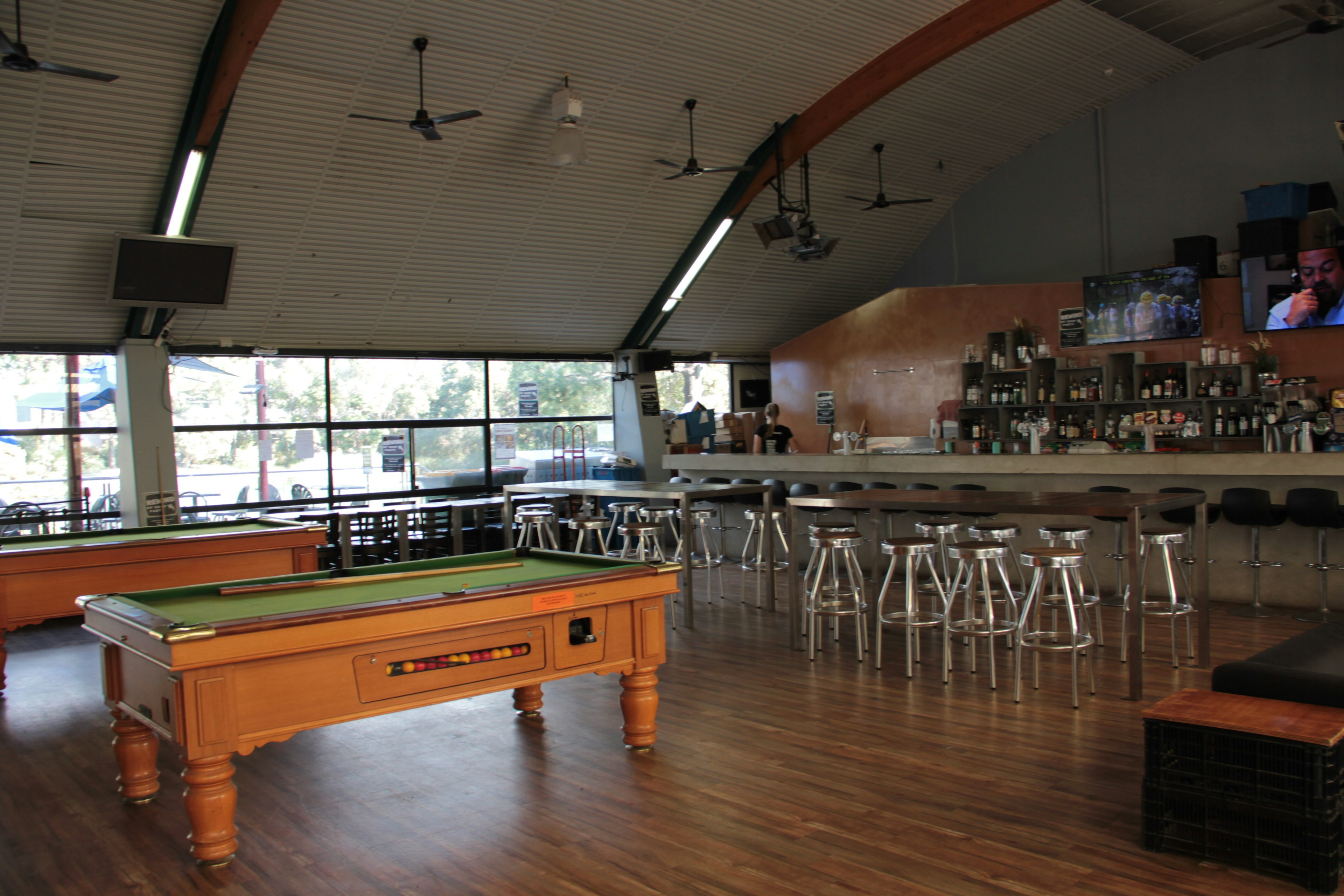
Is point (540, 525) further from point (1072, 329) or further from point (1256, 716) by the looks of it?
point (1256, 716)

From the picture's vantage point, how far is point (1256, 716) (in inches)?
117

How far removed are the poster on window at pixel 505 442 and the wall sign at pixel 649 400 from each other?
1.62 meters

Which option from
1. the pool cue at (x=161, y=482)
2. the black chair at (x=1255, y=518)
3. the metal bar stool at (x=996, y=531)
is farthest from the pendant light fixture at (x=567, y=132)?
the black chair at (x=1255, y=518)

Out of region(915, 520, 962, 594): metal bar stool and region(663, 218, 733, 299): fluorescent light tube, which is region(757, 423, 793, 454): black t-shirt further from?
region(915, 520, 962, 594): metal bar stool

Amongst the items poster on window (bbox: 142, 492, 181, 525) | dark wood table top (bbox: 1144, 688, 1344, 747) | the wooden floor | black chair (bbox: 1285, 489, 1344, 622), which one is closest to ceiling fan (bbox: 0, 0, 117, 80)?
the wooden floor

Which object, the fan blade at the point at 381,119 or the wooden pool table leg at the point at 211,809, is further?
the fan blade at the point at 381,119

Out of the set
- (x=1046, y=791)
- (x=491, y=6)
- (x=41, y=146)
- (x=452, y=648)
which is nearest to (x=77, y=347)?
(x=41, y=146)

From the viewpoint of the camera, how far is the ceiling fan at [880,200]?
35.1 feet

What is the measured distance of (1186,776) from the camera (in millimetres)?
2994

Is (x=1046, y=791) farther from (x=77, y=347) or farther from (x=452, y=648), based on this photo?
(x=77, y=347)

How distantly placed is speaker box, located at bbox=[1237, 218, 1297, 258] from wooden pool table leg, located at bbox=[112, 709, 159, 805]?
9.55 m

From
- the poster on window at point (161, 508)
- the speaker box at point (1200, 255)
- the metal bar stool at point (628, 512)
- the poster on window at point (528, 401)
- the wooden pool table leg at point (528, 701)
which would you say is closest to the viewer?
the wooden pool table leg at point (528, 701)

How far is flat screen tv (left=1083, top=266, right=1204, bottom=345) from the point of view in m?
9.45

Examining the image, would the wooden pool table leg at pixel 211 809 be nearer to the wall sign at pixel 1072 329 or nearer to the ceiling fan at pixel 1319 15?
the ceiling fan at pixel 1319 15
